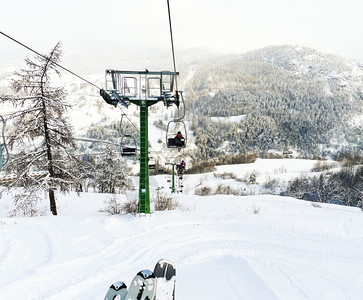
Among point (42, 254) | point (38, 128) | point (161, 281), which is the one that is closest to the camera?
point (161, 281)

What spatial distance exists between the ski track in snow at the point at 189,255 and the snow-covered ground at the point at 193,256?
0.02 metres

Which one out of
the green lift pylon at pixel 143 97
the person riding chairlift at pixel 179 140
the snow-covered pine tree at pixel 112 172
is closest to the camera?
the green lift pylon at pixel 143 97

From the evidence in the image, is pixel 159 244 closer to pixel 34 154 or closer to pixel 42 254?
pixel 42 254

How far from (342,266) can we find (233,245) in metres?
2.46

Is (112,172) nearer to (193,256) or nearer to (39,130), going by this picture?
(39,130)

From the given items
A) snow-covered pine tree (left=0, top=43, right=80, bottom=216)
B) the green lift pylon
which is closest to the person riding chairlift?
the green lift pylon

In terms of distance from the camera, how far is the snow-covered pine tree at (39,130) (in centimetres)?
1121

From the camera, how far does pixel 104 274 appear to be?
13.9ft

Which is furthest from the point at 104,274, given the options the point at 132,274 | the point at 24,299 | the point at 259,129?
the point at 259,129

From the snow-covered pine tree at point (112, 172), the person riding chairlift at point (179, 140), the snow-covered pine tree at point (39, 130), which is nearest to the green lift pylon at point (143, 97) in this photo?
the person riding chairlift at point (179, 140)

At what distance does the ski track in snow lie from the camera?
144 inches

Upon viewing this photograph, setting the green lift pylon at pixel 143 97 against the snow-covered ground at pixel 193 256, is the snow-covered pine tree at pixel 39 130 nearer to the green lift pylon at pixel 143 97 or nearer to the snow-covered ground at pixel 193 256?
the green lift pylon at pixel 143 97

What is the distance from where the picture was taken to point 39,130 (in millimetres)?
11531

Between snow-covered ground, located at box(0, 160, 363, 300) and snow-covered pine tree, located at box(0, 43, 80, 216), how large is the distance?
5580mm
